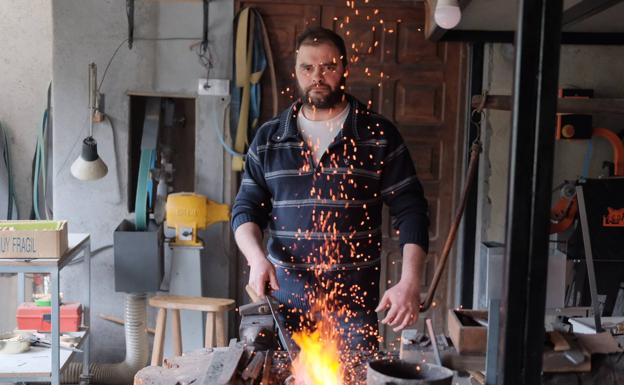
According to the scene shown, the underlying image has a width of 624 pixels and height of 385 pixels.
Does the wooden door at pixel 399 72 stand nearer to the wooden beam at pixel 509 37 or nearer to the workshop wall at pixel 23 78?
the wooden beam at pixel 509 37

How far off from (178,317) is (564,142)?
2.61 m

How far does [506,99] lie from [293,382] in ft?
4.08

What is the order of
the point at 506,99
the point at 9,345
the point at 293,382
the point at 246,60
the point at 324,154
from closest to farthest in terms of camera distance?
the point at 293,382
the point at 506,99
the point at 324,154
the point at 9,345
the point at 246,60

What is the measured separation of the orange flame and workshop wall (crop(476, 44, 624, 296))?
2533 mm

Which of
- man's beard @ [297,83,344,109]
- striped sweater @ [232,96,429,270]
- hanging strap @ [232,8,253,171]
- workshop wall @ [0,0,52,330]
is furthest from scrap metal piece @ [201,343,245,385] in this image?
workshop wall @ [0,0,52,330]

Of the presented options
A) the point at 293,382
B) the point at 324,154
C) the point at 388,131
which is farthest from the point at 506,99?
the point at 293,382

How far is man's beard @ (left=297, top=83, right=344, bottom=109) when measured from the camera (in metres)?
2.55

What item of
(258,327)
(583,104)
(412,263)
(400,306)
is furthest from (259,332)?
(583,104)

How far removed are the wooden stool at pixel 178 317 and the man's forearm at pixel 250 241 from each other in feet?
4.99

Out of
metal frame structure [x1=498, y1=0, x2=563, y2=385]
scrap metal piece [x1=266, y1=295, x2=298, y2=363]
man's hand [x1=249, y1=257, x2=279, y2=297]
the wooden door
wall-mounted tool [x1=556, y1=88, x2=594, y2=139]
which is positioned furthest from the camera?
the wooden door

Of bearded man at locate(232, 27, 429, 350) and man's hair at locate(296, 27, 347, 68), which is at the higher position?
man's hair at locate(296, 27, 347, 68)

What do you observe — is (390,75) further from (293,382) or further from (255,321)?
Result: (293,382)

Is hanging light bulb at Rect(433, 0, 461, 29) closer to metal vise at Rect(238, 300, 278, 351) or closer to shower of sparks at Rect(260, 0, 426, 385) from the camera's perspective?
shower of sparks at Rect(260, 0, 426, 385)

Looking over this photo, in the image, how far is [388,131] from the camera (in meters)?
2.59
